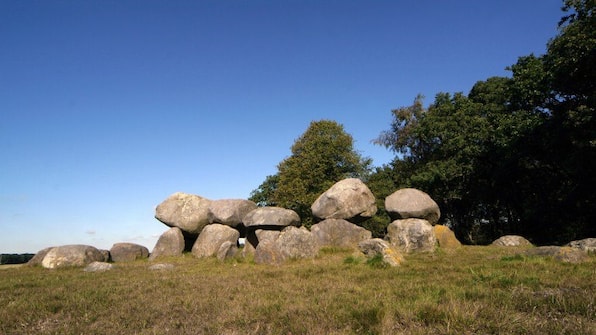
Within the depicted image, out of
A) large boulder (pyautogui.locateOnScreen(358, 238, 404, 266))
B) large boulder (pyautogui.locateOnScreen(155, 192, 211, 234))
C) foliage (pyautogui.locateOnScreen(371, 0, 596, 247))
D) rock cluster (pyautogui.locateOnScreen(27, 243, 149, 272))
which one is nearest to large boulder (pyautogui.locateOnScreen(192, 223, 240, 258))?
large boulder (pyautogui.locateOnScreen(155, 192, 211, 234))

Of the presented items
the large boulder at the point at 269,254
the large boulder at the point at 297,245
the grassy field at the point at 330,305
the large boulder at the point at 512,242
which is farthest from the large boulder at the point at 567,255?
the large boulder at the point at 269,254

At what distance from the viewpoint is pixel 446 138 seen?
38219 millimetres

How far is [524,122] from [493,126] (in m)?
4.93

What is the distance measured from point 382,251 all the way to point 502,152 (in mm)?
20704

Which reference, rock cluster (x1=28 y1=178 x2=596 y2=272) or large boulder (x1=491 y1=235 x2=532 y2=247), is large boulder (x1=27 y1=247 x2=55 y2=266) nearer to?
rock cluster (x1=28 y1=178 x2=596 y2=272)

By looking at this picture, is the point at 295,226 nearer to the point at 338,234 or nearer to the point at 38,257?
the point at 338,234

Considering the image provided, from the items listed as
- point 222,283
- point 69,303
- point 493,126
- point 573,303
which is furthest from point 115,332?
point 493,126

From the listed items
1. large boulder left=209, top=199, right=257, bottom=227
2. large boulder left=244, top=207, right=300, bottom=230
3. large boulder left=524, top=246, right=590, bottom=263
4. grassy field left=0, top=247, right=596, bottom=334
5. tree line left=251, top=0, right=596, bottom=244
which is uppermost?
tree line left=251, top=0, right=596, bottom=244

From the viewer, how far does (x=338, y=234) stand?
2406cm

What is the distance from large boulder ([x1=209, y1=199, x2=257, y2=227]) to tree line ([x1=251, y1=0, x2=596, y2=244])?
384 inches

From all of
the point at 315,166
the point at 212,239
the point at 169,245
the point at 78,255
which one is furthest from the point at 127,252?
the point at 315,166

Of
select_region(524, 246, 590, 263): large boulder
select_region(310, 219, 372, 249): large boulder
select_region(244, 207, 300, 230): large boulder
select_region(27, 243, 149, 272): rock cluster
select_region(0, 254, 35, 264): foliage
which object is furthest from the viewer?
select_region(0, 254, 35, 264): foliage

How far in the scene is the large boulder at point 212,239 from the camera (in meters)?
26.9

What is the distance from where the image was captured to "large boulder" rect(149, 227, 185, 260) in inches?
1091
